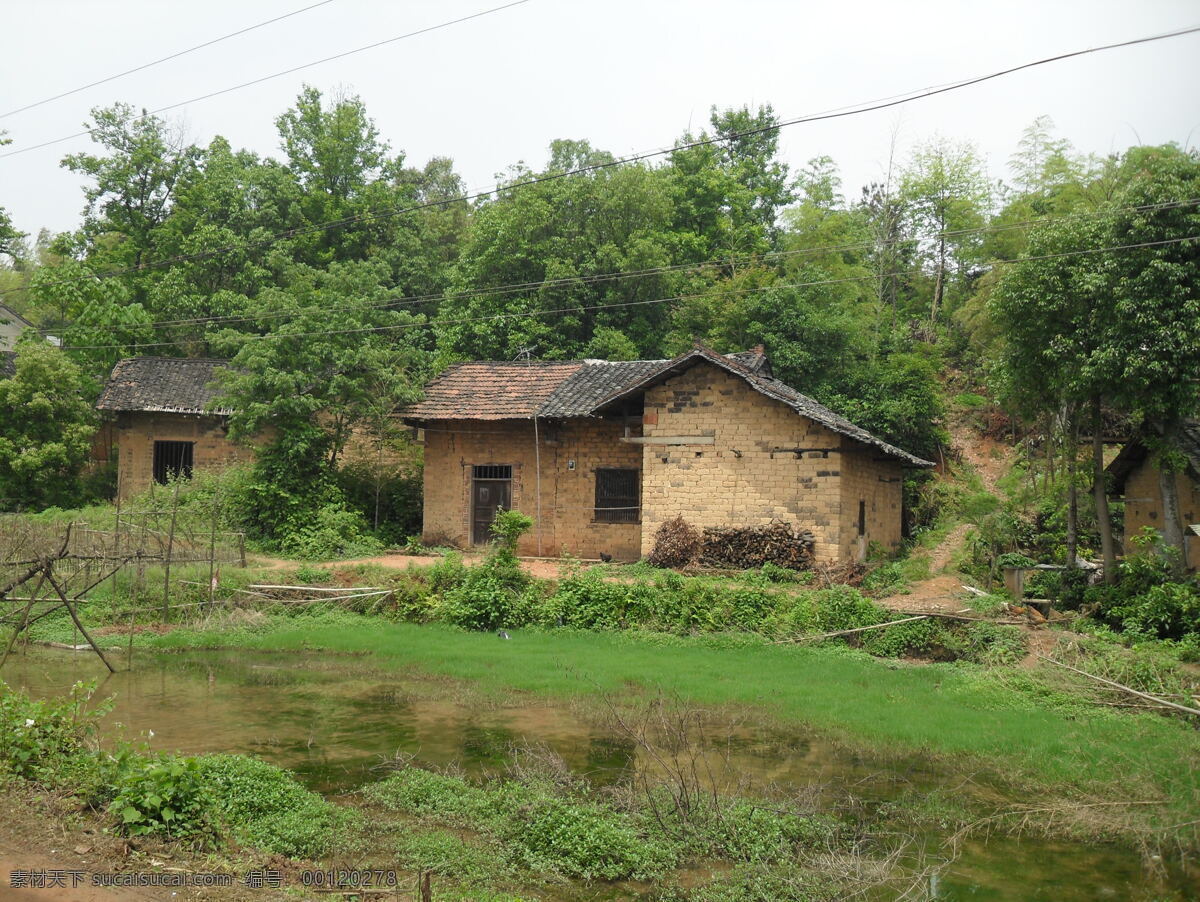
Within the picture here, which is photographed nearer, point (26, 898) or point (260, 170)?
point (26, 898)

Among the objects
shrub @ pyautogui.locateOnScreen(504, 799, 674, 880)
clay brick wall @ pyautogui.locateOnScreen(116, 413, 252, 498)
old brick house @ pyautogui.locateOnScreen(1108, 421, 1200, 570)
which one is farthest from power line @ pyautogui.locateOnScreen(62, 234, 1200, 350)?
shrub @ pyautogui.locateOnScreen(504, 799, 674, 880)

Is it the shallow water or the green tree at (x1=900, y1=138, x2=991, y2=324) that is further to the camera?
the green tree at (x1=900, y1=138, x2=991, y2=324)

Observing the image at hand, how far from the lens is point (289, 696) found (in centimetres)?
1330

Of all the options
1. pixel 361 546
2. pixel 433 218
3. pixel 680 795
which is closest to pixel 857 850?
pixel 680 795

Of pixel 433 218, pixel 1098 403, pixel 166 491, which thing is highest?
pixel 433 218

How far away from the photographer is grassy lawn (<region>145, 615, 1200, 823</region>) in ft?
31.3

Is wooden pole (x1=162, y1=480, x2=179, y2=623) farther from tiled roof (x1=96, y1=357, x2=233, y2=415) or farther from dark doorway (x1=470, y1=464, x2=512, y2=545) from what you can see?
tiled roof (x1=96, y1=357, x2=233, y2=415)

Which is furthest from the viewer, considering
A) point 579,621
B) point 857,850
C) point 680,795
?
point 579,621

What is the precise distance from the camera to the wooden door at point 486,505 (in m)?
24.7

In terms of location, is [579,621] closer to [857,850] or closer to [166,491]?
[857,850]

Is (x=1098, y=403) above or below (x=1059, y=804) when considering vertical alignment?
above

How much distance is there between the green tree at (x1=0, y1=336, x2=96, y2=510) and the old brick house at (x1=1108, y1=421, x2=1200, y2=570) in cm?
2752

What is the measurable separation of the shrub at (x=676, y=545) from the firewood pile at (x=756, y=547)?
0.21 m

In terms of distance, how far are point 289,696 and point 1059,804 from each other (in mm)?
9505
